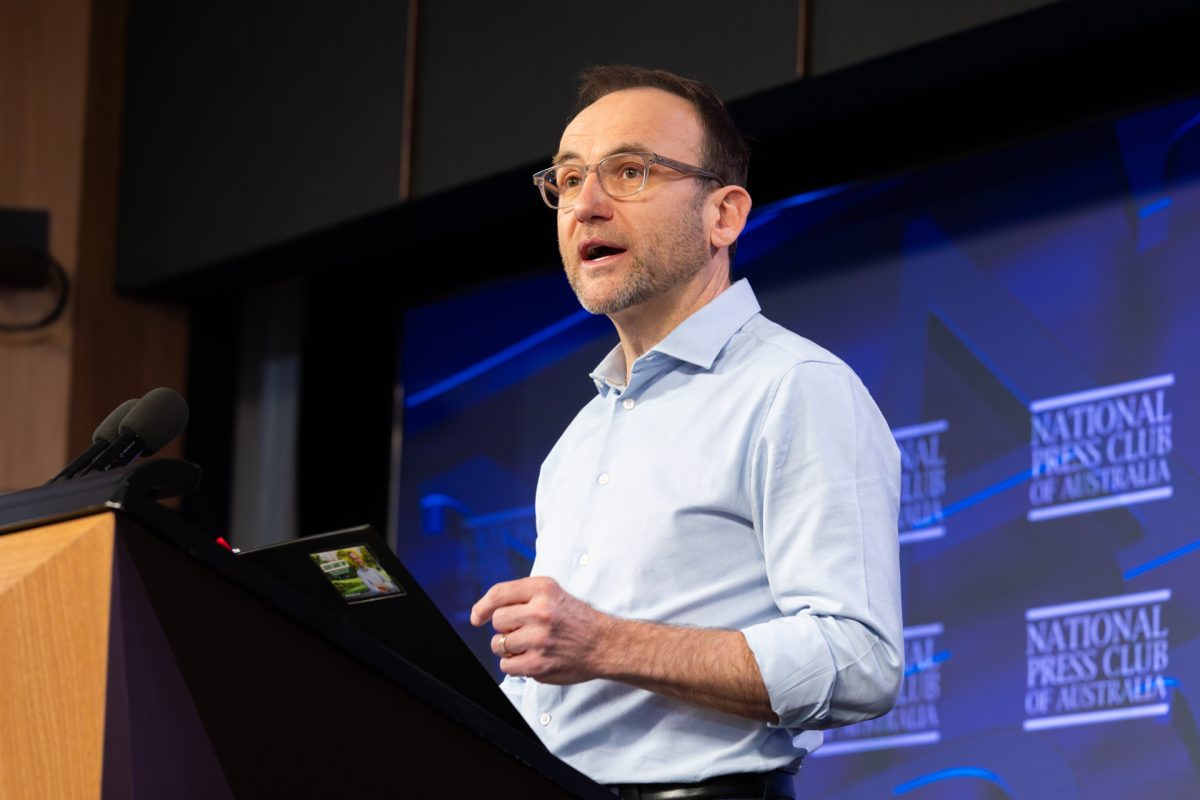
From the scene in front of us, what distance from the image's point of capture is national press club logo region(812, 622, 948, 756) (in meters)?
3.03

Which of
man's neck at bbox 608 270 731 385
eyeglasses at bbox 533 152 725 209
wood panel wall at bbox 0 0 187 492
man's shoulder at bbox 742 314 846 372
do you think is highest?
wood panel wall at bbox 0 0 187 492

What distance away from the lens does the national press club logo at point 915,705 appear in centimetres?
303

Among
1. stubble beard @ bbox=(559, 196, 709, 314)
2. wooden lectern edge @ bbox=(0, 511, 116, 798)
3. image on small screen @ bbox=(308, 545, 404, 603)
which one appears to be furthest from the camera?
stubble beard @ bbox=(559, 196, 709, 314)

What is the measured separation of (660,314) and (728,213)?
0.15 metres

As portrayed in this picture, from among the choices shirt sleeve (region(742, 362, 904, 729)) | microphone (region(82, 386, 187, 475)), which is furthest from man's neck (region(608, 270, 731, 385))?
microphone (region(82, 386, 187, 475))

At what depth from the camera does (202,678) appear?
1.08 metres

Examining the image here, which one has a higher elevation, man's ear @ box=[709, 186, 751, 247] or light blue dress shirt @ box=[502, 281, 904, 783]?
man's ear @ box=[709, 186, 751, 247]

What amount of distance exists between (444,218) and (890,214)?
3.78 ft

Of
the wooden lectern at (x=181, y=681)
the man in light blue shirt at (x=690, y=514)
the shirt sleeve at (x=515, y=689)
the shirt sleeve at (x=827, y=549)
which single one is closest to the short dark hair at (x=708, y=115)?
the man in light blue shirt at (x=690, y=514)

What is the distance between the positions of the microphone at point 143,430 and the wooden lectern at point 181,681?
0.31 metres

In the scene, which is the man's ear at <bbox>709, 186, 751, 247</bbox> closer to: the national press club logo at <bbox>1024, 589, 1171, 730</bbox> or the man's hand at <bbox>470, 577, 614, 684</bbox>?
the man's hand at <bbox>470, 577, 614, 684</bbox>

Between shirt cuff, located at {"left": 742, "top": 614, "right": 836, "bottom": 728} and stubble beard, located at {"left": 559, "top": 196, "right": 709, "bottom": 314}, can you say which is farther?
stubble beard, located at {"left": 559, "top": 196, "right": 709, "bottom": 314}

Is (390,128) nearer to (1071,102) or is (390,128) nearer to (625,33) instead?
(625,33)

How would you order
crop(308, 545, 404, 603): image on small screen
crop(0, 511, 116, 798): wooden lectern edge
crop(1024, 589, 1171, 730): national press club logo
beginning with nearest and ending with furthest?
crop(0, 511, 116, 798): wooden lectern edge → crop(308, 545, 404, 603): image on small screen → crop(1024, 589, 1171, 730): national press club logo
